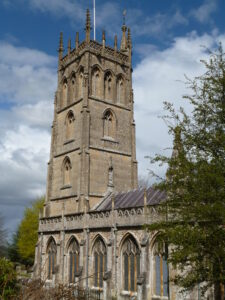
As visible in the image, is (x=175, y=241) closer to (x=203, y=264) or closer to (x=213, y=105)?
(x=203, y=264)

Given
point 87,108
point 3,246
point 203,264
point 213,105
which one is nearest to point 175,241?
point 203,264

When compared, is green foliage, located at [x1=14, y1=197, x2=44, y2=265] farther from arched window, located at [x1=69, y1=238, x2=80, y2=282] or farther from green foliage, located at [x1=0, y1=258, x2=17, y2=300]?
green foliage, located at [x1=0, y1=258, x2=17, y2=300]

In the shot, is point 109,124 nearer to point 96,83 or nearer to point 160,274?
point 96,83

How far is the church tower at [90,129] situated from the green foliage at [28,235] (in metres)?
17.9

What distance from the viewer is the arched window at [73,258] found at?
2527cm

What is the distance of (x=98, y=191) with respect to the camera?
29000mm

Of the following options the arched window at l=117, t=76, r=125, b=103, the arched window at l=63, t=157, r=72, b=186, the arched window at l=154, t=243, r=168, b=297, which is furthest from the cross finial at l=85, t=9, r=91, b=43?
the arched window at l=154, t=243, r=168, b=297

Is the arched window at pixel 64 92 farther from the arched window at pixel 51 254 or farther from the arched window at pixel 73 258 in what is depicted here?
the arched window at pixel 73 258

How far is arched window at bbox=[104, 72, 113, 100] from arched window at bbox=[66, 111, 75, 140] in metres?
3.86

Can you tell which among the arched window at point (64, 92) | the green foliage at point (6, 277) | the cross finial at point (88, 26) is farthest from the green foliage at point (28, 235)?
the green foliage at point (6, 277)

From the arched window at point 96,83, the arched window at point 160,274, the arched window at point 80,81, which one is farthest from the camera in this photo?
the arched window at point 80,81

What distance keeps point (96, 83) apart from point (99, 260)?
652 inches

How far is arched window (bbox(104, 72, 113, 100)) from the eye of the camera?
32719mm

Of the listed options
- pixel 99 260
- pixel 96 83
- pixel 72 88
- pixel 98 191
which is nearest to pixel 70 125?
pixel 72 88
